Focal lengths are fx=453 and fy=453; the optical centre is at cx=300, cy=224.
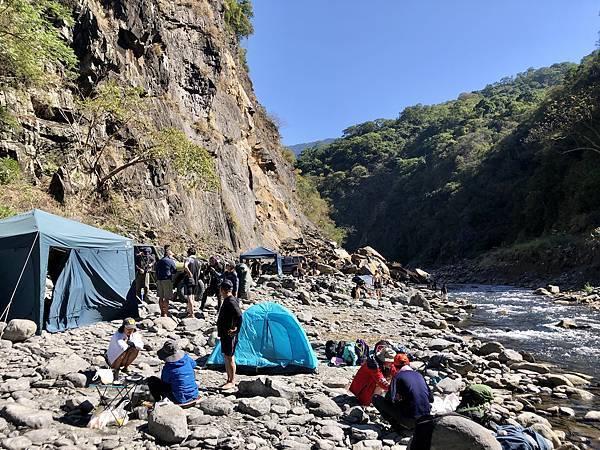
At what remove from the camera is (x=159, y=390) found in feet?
20.0

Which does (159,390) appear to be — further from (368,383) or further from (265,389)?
(368,383)

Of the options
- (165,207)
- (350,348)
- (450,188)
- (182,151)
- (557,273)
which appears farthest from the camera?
(450,188)

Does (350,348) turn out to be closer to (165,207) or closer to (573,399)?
(573,399)

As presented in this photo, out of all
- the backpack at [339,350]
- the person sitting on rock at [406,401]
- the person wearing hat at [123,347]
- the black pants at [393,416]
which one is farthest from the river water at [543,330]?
the person wearing hat at [123,347]

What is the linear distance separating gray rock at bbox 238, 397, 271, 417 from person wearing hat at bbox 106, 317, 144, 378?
208 centimetres

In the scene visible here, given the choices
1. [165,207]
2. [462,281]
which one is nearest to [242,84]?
[165,207]

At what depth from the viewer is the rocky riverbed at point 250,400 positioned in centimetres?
521

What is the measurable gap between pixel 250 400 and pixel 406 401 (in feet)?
7.04

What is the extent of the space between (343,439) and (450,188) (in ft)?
246

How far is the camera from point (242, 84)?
4841cm

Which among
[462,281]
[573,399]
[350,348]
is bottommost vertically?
[462,281]

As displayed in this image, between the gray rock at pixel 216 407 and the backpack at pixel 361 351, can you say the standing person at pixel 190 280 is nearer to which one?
the backpack at pixel 361 351

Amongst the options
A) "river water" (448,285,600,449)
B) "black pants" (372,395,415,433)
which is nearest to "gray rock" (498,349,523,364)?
"river water" (448,285,600,449)

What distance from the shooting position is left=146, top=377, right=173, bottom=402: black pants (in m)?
6.10
